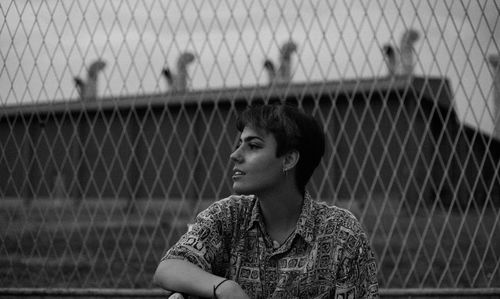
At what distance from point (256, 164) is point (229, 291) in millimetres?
376

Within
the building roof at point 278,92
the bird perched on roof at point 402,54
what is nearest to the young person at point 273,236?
the building roof at point 278,92

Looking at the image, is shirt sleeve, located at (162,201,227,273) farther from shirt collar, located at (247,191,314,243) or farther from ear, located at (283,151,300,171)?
ear, located at (283,151,300,171)

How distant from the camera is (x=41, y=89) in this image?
318cm

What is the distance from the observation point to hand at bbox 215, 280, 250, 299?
1.42 m

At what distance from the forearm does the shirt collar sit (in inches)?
8.4

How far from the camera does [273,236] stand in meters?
1.63

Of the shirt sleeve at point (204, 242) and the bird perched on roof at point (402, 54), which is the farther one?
the bird perched on roof at point (402, 54)

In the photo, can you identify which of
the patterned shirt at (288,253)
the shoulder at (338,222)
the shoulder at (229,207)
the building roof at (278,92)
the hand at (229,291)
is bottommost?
the hand at (229,291)

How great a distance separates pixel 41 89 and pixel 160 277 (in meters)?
2.01

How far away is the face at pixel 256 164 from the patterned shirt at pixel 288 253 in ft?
0.27

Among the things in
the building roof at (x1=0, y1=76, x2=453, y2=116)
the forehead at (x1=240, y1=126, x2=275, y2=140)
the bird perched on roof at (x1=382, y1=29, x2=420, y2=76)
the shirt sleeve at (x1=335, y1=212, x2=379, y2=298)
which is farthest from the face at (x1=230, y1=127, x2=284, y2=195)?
the bird perched on roof at (x1=382, y1=29, x2=420, y2=76)

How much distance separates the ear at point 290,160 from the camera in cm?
166

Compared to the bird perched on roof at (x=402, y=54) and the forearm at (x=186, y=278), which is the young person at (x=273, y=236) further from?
the bird perched on roof at (x=402, y=54)

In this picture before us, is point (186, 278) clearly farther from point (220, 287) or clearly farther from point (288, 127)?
point (288, 127)
